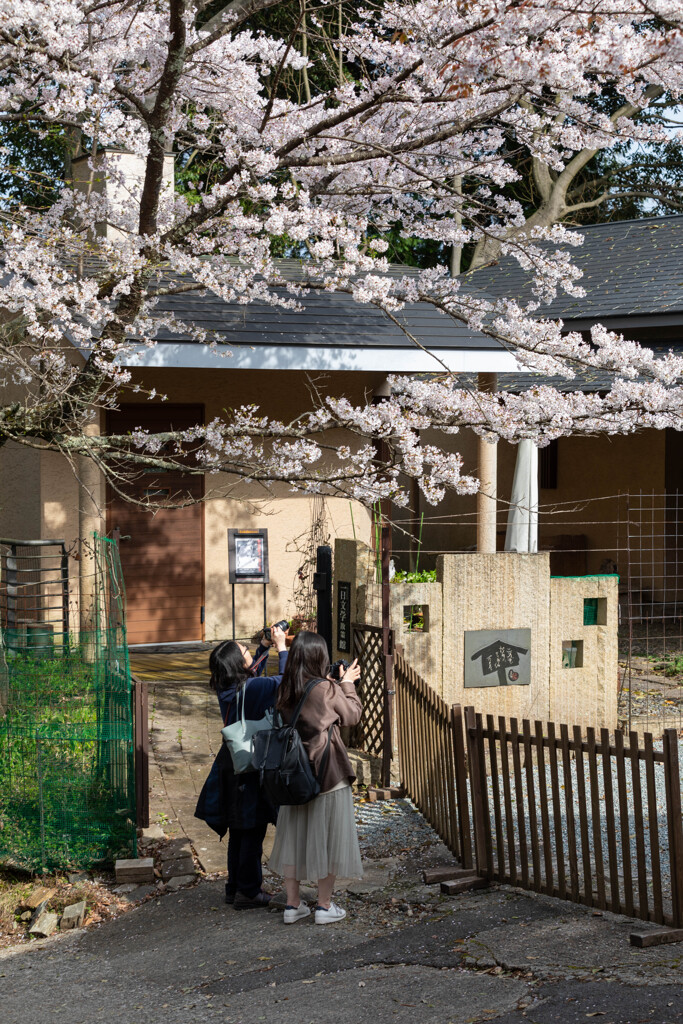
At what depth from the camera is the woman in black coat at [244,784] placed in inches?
228

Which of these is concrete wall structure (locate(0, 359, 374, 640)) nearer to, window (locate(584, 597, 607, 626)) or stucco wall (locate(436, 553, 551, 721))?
stucco wall (locate(436, 553, 551, 721))

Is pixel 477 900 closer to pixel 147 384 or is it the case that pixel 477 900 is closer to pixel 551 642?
pixel 551 642

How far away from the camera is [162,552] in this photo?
41.1 feet

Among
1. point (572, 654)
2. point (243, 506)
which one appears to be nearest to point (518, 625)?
point (572, 654)

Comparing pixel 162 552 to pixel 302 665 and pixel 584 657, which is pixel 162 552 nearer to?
pixel 584 657

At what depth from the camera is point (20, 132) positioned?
18922 mm

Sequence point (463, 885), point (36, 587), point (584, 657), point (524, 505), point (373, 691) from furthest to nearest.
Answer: point (524, 505) → point (36, 587) → point (584, 657) → point (373, 691) → point (463, 885)

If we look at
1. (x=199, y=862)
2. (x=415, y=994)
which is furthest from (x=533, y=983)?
(x=199, y=862)

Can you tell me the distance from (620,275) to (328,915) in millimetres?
13482

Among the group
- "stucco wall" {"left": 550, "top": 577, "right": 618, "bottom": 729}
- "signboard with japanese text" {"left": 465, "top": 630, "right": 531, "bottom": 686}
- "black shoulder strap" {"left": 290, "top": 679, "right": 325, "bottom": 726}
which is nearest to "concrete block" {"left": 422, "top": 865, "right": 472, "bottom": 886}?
"black shoulder strap" {"left": 290, "top": 679, "right": 325, "bottom": 726}

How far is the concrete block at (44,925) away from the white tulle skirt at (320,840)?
4.91ft

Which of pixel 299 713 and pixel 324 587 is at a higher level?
pixel 324 587

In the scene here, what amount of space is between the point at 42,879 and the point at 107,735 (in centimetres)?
99

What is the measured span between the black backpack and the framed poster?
5423 mm
